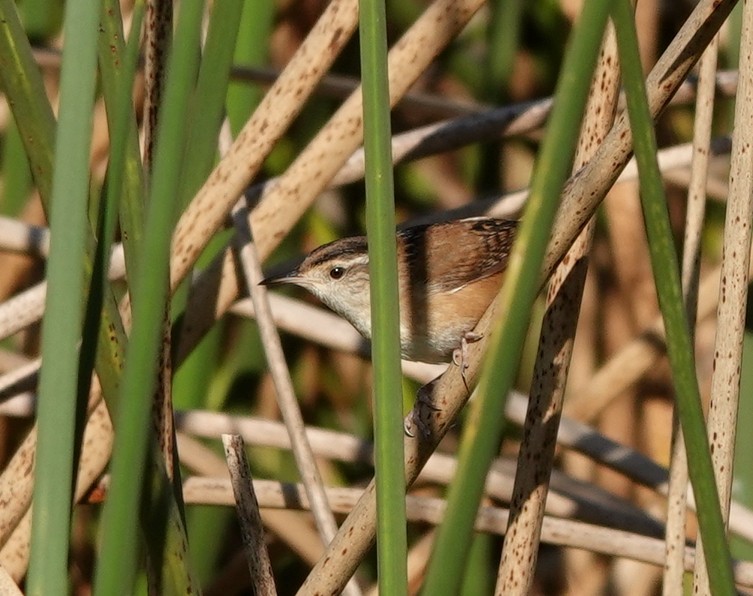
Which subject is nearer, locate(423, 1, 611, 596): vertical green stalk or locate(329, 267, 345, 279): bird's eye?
locate(423, 1, 611, 596): vertical green stalk

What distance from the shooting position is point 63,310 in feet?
4.05

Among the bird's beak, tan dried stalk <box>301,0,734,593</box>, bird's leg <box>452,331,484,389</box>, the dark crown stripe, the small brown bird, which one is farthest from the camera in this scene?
the dark crown stripe

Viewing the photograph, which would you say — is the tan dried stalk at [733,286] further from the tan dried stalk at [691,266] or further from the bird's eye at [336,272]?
the bird's eye at [336,272]

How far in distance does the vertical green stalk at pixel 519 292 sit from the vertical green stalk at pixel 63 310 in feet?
1.41

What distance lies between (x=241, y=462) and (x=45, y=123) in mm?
592

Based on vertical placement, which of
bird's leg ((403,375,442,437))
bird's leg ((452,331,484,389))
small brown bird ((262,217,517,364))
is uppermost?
small brown bird ((262,217,517,364))

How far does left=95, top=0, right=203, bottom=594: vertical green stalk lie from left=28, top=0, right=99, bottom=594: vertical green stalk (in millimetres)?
54

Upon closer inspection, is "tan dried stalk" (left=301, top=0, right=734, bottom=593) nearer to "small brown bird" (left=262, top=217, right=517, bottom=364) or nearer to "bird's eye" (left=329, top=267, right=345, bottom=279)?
"small brown bird" (left=262, top=217, right=517, bottom=364)

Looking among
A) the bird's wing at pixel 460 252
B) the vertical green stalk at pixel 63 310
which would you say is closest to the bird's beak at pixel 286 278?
the bird's wing at pixel 460 252

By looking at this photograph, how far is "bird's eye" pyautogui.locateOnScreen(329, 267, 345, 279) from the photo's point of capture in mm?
2699

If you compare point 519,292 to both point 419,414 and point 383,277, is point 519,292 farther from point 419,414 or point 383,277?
point 419,414

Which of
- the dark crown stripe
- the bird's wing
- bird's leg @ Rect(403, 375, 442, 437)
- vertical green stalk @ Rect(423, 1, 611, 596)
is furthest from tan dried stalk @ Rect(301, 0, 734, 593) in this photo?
the dark crown stripe

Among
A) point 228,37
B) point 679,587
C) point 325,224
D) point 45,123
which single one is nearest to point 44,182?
point 45,123

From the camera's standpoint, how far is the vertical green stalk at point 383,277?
3.98 ft
